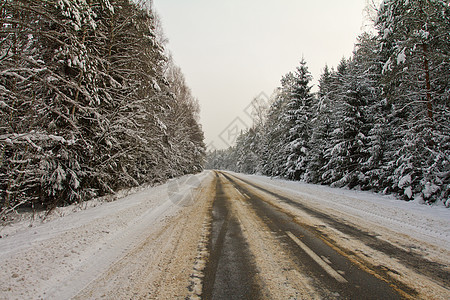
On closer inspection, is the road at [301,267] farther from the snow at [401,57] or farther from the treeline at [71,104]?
the snow at [401,57]

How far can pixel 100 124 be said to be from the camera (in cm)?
Answer: 842

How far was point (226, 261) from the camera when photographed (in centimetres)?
342

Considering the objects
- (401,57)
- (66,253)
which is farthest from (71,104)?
(401,57)

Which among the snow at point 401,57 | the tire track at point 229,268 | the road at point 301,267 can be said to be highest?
the snow at point 401,57

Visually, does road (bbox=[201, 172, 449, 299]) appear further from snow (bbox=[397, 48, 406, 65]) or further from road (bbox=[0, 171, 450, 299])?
snow (bbox=[397, 48, 406, 65])

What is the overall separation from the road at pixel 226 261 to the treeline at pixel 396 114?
5011mm

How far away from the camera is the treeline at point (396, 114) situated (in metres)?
8.90

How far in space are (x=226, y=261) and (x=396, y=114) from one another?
1351cm

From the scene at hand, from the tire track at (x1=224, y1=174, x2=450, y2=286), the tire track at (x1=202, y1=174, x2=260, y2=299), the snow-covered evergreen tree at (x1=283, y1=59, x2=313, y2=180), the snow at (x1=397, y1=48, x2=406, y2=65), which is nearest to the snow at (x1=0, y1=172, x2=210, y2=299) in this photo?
the tire track at (x1=202, y1=174, x2=260, y2=299)

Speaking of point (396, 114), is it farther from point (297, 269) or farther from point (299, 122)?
point (297, 269)

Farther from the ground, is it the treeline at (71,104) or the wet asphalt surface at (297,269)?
the treeline at (71,104)

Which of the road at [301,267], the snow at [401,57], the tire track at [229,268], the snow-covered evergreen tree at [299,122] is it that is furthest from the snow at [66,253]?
the snow-covered evergreen tree at [299,122]

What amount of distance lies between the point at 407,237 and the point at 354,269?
260 centimetres

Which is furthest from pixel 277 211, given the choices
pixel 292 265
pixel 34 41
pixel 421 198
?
pixel 34 41
